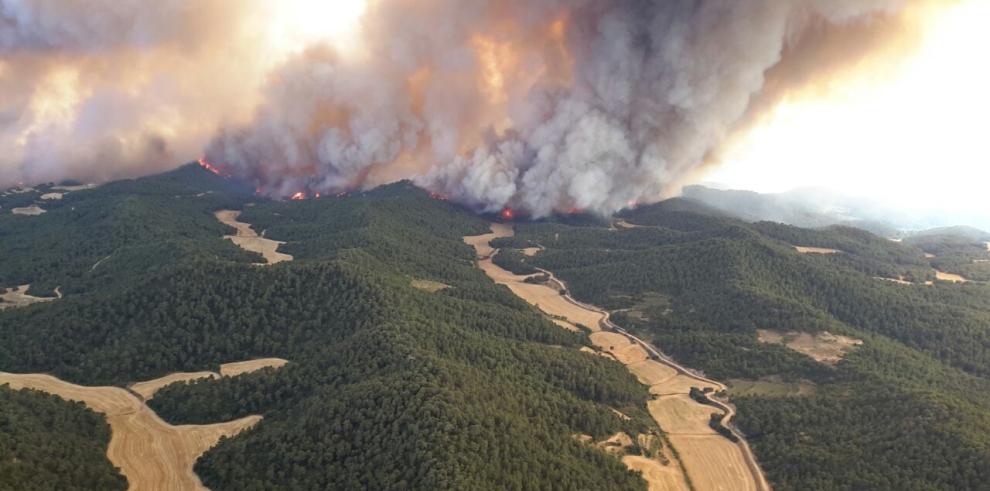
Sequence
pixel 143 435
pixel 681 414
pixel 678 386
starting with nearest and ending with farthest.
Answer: pixel 143 435
pixel 681 414
pixel 678 386

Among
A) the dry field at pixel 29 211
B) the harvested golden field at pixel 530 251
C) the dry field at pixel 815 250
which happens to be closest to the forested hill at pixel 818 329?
the dry field at pixel 815 250

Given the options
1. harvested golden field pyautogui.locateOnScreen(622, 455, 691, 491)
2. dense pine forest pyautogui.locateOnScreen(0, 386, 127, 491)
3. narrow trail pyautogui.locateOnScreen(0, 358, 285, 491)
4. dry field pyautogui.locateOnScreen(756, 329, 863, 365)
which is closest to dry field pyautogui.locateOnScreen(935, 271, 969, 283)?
dry field pyautogui.locateOnScreen(756, 329, 863, 365)

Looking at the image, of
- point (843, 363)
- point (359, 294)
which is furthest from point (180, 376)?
point (843, 363)

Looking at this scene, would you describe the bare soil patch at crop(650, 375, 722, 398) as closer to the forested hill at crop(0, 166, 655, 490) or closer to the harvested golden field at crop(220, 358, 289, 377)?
the forested hill at crop(0, 166, 655, 490)

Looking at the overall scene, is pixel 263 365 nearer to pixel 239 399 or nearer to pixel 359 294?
pixel 239 399

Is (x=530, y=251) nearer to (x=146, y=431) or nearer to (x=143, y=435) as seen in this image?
(x=146, y=431)

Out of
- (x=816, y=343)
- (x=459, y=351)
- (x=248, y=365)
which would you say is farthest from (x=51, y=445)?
(x=816, y=343)
